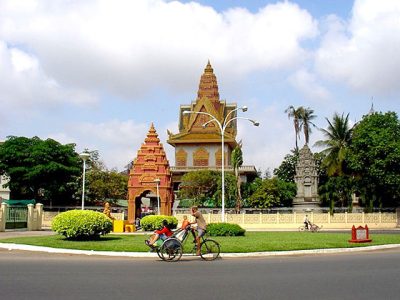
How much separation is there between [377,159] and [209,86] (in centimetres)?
3845

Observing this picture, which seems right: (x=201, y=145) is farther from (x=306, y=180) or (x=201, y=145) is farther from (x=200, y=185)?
(x=306, y=180)

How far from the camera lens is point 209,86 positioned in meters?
74.3

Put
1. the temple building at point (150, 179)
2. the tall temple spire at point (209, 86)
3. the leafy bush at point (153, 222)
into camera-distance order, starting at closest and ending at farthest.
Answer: the leafy bush at point (153, 222), the temple building at point (150, 179), the tall temple spire at point (209, 86)

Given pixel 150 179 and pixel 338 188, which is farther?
pixel 150 179

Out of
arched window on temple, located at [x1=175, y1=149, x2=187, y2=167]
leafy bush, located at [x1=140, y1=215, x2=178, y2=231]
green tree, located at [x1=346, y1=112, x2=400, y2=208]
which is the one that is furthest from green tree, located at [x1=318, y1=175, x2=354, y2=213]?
arched window on temple, located at [x1=175, y1=149, x2=187, y2=167]

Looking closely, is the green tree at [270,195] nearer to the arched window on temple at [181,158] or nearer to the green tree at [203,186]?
the green tree at [203,186]

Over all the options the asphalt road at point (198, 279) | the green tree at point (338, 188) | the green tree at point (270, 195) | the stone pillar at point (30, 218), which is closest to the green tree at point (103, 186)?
the green tree at point (270, 195)

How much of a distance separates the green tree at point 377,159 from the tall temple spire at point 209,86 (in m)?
32.9

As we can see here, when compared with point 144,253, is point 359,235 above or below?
above

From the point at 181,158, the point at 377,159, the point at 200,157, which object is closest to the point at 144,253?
the point at 377,159

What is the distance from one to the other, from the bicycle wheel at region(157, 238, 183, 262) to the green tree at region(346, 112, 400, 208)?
95.5 ft

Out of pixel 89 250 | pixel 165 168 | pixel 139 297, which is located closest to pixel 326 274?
pixel 139 297

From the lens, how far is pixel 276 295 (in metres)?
8.20

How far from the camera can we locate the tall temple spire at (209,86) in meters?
73.4
